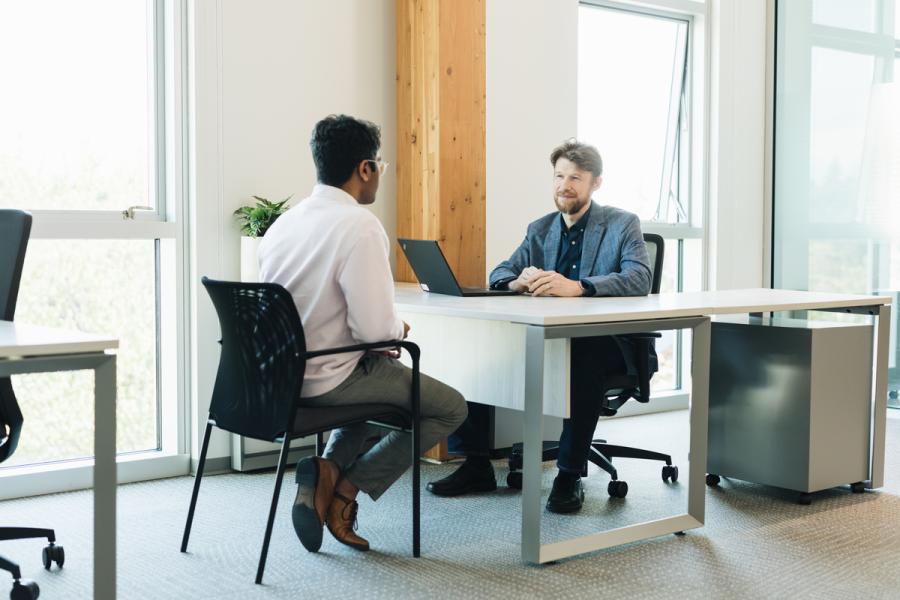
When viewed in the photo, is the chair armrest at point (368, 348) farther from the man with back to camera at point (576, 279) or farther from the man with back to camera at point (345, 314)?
the man with back to camera at point (576, 279)

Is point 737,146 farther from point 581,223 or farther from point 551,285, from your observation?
point 551,285

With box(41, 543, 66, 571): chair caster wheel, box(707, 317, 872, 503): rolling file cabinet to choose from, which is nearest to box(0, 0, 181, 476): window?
box(41, 543, 66, 571): chair caster wheel

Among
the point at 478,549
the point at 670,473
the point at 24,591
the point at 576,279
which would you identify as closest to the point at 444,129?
the point at 576,279

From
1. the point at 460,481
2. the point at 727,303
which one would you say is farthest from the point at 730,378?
the point at 460,481

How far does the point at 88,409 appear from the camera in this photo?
12.8 ft

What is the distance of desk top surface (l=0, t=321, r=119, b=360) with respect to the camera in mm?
1996

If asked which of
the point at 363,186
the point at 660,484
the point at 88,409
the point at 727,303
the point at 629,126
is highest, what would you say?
the point at 629,126

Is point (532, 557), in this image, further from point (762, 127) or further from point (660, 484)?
point (762, 127)

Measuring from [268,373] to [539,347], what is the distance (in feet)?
2.48

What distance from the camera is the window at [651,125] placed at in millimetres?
5531

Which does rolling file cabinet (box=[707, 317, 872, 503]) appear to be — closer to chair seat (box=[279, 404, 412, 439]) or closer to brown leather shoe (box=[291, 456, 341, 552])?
chair seat (box=[279, 404, 412, 439])

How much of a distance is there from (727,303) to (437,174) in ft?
4.76

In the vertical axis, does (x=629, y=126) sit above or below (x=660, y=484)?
above

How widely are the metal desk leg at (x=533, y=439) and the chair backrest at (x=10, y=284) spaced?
53.3 inches
